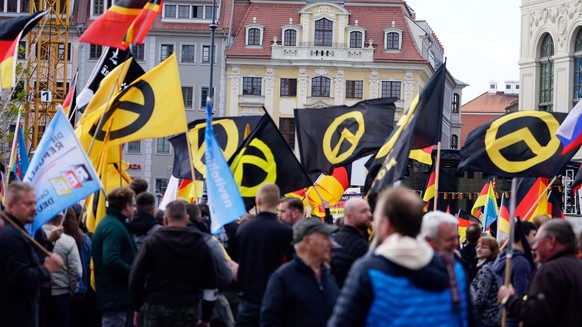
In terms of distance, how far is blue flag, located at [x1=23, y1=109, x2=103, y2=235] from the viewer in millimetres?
11414

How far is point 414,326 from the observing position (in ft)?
21.7

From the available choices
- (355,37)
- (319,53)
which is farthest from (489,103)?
(319,53)

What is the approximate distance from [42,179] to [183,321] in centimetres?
203

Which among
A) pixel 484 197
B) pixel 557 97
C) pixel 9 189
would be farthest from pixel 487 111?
pixel 9 189

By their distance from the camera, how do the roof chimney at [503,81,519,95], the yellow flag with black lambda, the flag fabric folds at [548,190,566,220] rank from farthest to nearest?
the roof chimney at [503,81,519,95], the flag fabric folds at [548,190,566,220], the yellow flag with black lambda

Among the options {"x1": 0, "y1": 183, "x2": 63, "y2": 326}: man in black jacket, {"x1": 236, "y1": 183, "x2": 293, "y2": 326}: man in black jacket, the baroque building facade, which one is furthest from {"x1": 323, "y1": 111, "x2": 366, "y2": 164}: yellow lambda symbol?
the baroque building facade

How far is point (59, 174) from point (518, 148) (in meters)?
5.72

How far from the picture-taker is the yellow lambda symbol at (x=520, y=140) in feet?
48.7

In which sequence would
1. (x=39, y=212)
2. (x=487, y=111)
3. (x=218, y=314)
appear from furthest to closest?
(x=487, y=111)
(x=218, y=314)
(x=39, y=212)

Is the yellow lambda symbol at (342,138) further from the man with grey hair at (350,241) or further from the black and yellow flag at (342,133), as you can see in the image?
the man with grey hair at (350,241)

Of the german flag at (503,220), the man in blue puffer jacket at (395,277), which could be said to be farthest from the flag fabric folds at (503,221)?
the man in blue puffer jacket at (395,277)

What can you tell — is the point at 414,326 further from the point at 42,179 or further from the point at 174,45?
the point at 174,45

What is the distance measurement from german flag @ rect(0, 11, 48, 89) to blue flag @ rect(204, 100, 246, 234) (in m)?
7.20

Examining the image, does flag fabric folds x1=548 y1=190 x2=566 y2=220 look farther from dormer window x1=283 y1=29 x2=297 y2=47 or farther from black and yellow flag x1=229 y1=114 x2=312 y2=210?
dormer window x1=283 y1=29 x2=297 y2=47
